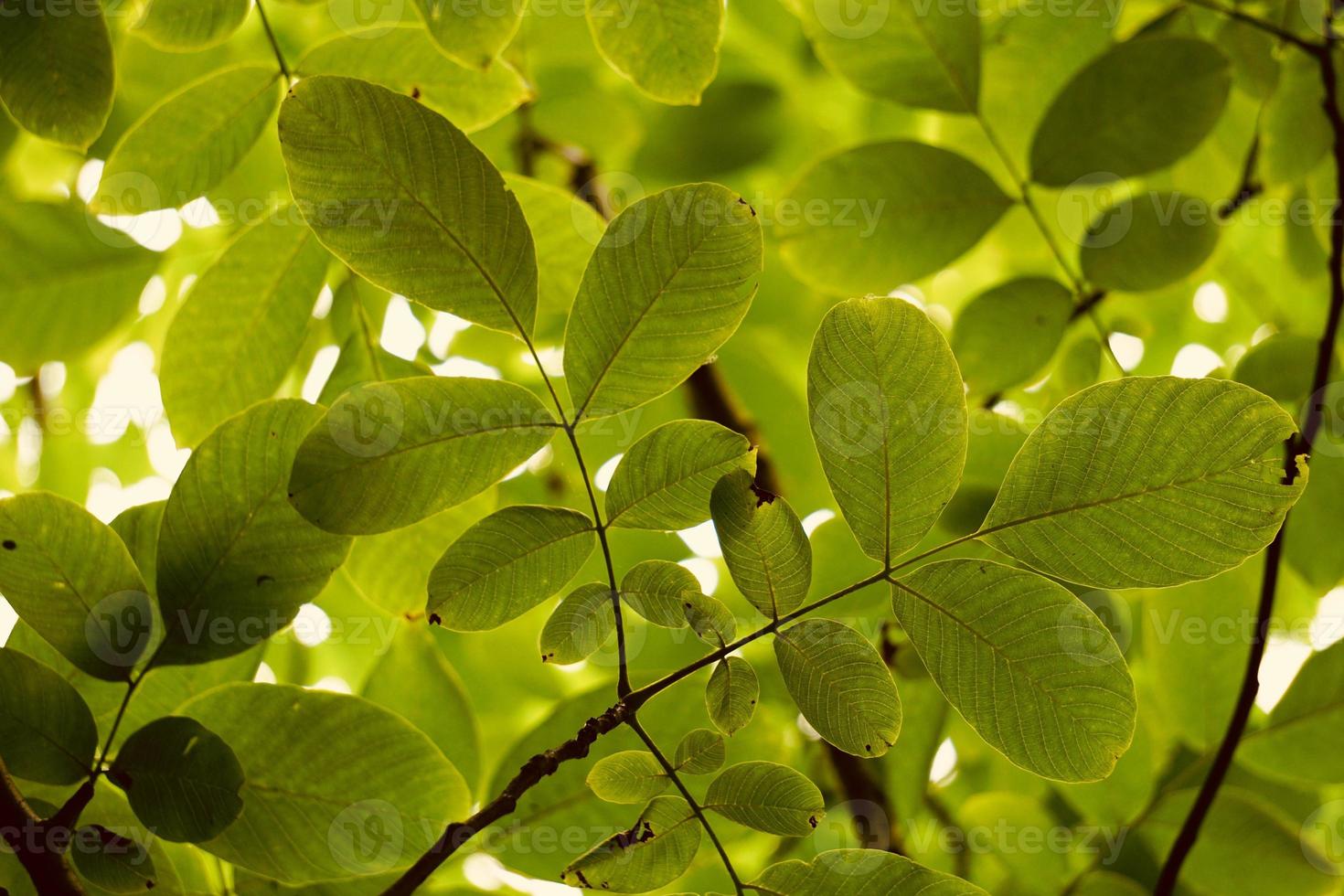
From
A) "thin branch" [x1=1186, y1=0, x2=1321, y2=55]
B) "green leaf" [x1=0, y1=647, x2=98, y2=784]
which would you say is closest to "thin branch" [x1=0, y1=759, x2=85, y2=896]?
"green leaf" [x1=0, y1=647, x2=98, y2=784]

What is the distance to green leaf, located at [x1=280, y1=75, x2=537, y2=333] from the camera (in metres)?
0.64

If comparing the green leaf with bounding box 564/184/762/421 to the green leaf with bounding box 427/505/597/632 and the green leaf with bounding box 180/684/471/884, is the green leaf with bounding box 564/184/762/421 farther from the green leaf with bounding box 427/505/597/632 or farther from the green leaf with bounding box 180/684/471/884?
the green leaf with bounding box 180/684/471/884

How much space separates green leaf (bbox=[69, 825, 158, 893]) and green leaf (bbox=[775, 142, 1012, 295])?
3.01 ft

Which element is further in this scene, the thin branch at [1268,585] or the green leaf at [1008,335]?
the green leaf at [1008,335]

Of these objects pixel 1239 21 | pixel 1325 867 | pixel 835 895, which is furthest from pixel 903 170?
pixel 1325 867

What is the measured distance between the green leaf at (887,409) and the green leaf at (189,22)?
69 centimetres

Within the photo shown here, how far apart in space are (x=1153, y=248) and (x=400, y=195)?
969mm

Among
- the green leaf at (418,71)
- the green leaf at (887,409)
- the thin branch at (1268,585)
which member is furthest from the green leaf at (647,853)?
the green leaf at (418,71)

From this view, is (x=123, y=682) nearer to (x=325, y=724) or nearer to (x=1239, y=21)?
(x=325, y=724)

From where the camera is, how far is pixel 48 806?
0.78 meters

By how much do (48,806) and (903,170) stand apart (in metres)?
1.08

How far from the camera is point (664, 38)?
3.03 ft

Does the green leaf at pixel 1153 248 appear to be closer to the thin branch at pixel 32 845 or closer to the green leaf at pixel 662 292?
the green leaf at pixel 662 292

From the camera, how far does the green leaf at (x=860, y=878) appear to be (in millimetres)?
678
